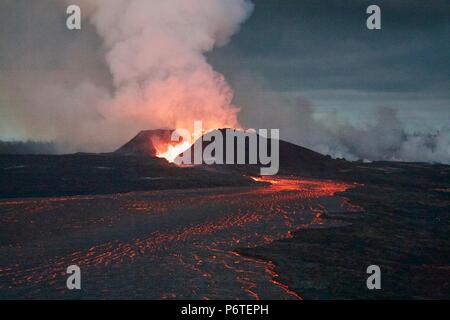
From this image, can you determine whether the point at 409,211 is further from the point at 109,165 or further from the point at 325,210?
the point at 109,165

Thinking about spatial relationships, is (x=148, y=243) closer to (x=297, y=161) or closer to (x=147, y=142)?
(x=297, y=161)

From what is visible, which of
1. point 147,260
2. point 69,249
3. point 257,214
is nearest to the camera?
point 147,260

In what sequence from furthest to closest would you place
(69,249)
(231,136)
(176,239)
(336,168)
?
(231,136) → (336,168) → (176,239) → (69,249)

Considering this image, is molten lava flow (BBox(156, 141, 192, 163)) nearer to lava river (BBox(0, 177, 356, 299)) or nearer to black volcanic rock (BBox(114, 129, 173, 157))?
black volcanic rock (BBox(114, 129, 173, 157))

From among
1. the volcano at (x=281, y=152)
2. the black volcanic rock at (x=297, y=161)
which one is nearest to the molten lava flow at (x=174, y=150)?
the volcano at (x=281, y=152)

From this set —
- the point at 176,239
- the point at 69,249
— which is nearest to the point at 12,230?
the point at 69,249

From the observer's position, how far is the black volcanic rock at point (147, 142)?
126 metres

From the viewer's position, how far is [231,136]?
450 ft

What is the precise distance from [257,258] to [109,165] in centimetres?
6066

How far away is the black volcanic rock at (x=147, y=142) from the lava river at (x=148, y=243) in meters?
73.5

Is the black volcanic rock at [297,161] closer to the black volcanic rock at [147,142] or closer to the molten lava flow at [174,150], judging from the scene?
the molten lava flow at [174,150]

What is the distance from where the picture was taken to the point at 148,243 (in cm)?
2909

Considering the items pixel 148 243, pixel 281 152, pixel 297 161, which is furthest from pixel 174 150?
pixel 148 243
